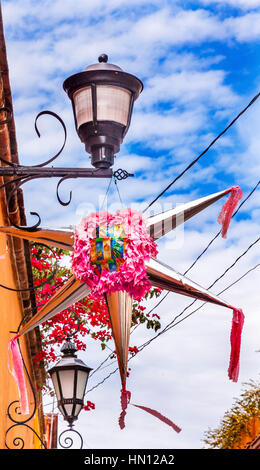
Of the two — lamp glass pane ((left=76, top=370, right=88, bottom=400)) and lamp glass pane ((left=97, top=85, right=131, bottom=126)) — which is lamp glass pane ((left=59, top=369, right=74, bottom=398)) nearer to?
lamp glass pane ((left=76, top=370, right=88, bottom=400))

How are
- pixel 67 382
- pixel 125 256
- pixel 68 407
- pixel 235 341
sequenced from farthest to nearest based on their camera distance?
pixel 67 382 < pixel 68 407 < pixel 235 341 < pixel 125 256

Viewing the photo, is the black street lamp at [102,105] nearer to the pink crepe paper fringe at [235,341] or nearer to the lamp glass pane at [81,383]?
the pink crepe paper fringe at [235,341]

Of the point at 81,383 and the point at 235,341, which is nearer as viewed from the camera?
the point at 235,341

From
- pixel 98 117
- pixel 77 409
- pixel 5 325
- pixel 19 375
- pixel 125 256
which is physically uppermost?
pixel 98 117

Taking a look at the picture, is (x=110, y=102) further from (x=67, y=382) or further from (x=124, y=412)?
(x=67, y=382)

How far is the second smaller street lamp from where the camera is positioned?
30.8ft

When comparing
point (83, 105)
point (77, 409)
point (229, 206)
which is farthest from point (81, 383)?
point (83, 105)

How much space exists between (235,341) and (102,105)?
2.14m

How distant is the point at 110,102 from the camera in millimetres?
5625

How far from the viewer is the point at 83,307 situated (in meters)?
11.4
